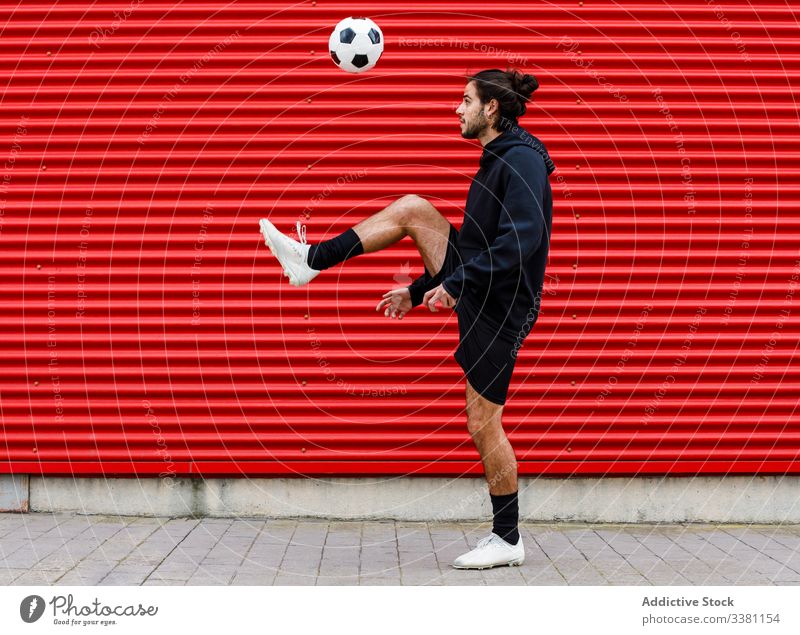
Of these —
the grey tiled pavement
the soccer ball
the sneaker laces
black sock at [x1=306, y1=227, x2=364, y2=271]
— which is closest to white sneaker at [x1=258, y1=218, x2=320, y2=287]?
black sock at [x1=306, y1=227, x2=364, y2=271]

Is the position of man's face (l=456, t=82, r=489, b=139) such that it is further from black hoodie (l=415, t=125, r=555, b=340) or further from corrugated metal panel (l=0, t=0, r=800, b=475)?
corrugated metal panel (l=0, t=0, r=800, b=475)

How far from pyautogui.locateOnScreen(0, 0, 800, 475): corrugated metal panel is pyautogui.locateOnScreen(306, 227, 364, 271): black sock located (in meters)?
1.04

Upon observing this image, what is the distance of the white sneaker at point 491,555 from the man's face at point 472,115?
215 centimetres

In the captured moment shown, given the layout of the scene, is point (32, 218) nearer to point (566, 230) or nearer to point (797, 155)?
point (566, 230)

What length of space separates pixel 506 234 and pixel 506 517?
4.94 ft

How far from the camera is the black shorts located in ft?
19.1

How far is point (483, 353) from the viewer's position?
5.83 m

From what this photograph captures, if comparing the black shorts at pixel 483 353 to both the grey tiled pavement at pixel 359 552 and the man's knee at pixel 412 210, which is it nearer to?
the man's knee at pixel 412 210

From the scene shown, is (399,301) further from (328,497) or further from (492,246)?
(328,497)

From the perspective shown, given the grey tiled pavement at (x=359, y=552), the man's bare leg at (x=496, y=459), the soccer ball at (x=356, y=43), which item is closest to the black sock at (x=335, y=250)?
the man's bare leg at (x=496, y=459)

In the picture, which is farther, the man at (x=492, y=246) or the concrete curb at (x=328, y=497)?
the concrete curb at (x=328, y=497)

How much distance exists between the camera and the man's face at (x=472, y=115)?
5930mm

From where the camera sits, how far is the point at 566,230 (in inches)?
282

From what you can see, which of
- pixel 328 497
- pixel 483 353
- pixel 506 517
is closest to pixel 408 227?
pixel 483 353
